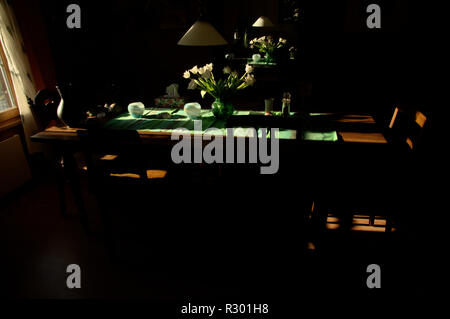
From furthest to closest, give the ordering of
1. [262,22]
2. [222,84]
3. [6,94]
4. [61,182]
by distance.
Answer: [6,94], [262,22], [61,182], [222,84]

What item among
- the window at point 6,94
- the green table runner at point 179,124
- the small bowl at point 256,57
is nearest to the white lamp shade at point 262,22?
the small bowl at point 256,57

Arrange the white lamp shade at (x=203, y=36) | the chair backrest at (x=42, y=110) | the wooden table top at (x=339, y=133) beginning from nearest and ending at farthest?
the white lamp shade at (x=203, y=36), the wooden table top at (x=339, y=133), the chair backrest at (x=42, y=110)

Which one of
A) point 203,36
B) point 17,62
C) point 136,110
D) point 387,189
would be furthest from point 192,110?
point 17,62

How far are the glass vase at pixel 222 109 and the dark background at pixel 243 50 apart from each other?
0.68m

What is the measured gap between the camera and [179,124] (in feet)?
7.06

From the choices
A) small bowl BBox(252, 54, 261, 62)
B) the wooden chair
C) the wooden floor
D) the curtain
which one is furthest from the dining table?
the curtain

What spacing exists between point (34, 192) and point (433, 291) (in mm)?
3333

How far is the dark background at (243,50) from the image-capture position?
9.12ft

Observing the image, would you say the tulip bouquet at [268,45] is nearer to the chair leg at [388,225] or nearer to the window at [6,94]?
the chair leg at [388,225]

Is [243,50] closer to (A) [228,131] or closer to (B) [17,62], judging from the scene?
(A) [228,131]

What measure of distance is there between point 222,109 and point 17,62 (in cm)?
207

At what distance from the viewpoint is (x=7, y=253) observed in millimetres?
2143

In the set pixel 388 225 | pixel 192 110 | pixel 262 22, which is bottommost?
pixel 388 225

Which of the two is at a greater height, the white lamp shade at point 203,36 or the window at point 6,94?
the white lamp shade at point 203,36
